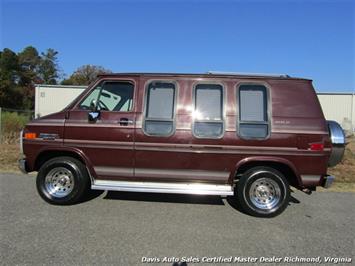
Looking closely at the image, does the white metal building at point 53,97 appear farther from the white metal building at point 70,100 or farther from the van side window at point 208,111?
the van side window at point 208,111

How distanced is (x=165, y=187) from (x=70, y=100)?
2581 cm

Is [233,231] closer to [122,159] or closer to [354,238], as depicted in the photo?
[354,238]

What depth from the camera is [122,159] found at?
657 centimetres

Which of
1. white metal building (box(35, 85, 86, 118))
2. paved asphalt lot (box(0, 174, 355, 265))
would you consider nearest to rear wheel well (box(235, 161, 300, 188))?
paved asphalt lot (box(0, 174, 355, 265))

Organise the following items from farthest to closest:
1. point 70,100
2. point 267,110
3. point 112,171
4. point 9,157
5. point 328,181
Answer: point 70,100 → point 9,157 → point 112,171 → point 267,110 → point 328,181

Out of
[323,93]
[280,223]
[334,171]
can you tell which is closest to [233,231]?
[280,223]

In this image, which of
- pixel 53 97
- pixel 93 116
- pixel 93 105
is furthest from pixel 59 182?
pixel 53 97

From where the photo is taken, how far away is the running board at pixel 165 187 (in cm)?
636

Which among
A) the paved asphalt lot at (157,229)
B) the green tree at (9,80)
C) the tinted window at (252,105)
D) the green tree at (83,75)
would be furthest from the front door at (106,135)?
the green tree at (83,75)

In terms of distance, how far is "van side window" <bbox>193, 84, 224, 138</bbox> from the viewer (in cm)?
640

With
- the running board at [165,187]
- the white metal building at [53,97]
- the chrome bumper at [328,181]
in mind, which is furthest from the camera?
the white metal building at [53,97]

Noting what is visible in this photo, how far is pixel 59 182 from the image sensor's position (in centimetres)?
680

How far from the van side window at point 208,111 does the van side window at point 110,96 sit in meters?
1.23

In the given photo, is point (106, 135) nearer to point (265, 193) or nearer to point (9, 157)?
point (265, 193)
